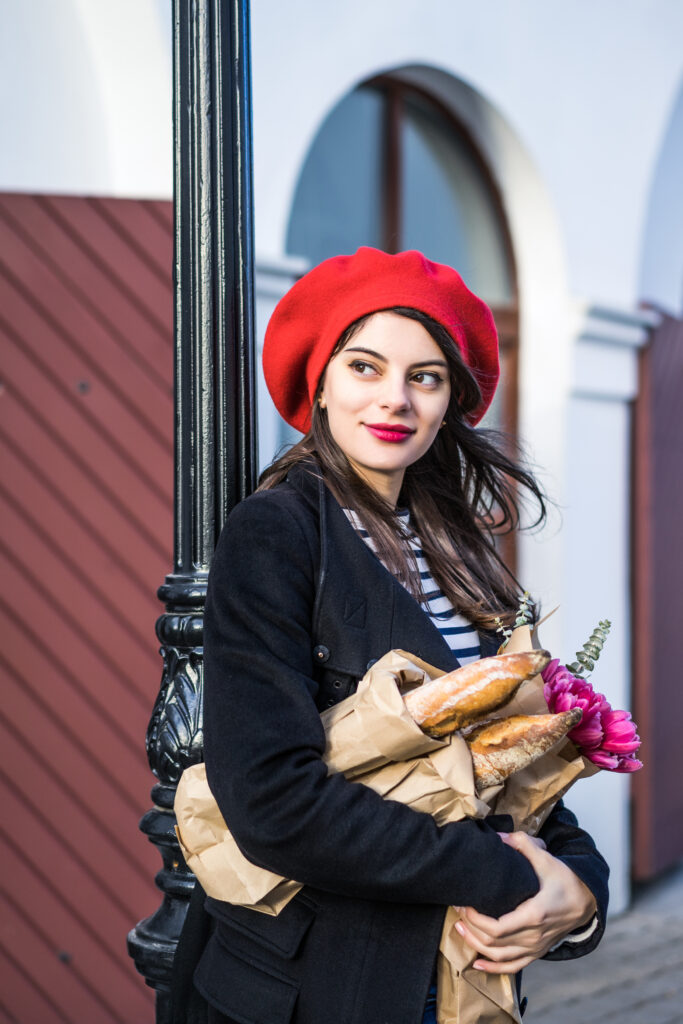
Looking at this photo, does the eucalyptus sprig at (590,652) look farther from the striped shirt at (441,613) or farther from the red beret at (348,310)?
the red beret at (348,310)

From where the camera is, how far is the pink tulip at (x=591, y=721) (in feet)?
4.82

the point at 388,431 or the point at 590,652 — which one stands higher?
the point at 388,431

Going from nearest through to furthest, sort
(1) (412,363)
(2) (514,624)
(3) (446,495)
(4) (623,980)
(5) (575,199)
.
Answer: (1) (412,363) < (2) (514,624) < (3) (446,495) < (4) (623,980) < (5) (575,199)

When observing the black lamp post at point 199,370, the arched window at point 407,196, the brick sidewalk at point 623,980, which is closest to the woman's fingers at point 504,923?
the black lamp post at point 199,370

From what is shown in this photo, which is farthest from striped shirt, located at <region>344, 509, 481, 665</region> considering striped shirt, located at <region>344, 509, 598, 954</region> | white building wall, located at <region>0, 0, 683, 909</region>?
white building wall, located at <region>0, 0, 683, 909</region>

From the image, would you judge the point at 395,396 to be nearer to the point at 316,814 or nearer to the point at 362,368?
the point at 362,368

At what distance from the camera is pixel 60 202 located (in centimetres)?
357

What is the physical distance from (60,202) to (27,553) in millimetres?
1127

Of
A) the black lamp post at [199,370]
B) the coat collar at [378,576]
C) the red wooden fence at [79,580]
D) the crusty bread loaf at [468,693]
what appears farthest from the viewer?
the red wooden fence at [79,580]

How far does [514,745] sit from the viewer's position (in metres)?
1.37

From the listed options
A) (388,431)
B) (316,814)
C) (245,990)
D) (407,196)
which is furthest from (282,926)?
(407,196)

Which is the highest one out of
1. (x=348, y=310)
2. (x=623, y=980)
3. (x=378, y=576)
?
(x=348, y=310)

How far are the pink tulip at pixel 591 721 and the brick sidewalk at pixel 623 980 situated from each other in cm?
316

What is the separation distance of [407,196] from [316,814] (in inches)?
170
